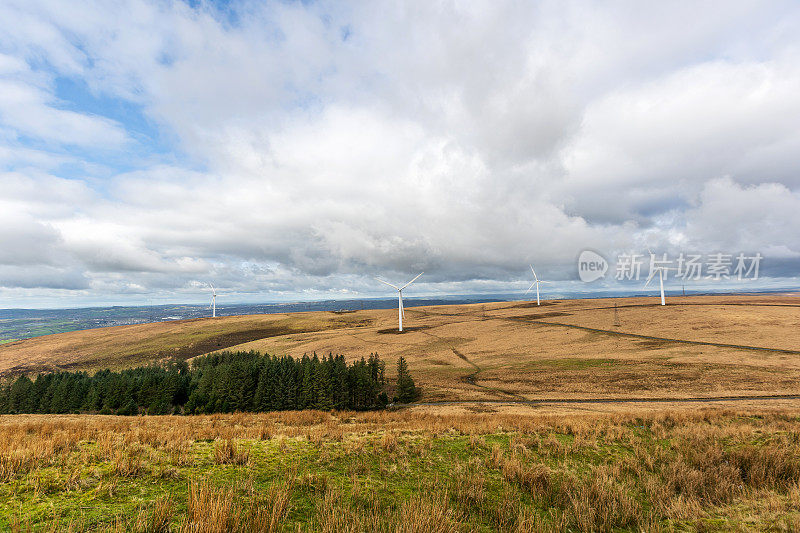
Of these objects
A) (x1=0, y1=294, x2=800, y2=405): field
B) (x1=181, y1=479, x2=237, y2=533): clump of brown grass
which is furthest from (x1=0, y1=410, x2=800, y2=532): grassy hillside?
(x1=0, y1=294, x2=800, y2=405): field

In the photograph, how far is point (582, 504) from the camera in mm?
8547

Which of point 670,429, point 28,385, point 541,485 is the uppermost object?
point 541,485

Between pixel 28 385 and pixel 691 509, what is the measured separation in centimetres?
11961

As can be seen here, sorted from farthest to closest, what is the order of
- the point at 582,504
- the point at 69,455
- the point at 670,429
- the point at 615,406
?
1. the point at 615,406
2. the point at 670,429
3. the point at 69,455
4. the point at 582,504

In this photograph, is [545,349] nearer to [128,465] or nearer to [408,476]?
[408,476]

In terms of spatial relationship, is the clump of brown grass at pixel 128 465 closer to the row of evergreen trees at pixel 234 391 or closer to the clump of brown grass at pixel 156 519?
the clump of brown grass at pixel 156 519

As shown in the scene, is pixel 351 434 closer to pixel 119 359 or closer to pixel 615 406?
pixel 615 406

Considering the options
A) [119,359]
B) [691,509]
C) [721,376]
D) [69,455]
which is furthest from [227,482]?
[119,359]

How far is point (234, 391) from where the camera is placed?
62.2 metres

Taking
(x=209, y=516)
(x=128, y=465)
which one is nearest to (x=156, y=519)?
(x=209, y=516)

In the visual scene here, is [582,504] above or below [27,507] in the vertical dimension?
below

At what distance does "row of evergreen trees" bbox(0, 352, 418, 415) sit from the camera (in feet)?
194

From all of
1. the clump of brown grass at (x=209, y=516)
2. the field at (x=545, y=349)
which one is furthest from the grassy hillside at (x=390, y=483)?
the field at (x=545, y=349)

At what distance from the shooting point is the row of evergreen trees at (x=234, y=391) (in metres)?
Answer: 59.1
